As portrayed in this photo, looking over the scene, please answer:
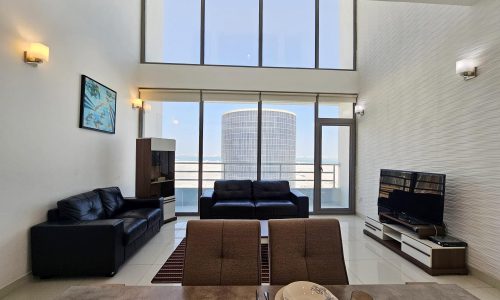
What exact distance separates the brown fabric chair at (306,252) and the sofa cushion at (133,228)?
2.17 meters

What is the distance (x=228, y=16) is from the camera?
18.8 feet

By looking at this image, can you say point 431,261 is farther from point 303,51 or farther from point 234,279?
point 303,51

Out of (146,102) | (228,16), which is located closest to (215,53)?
(228,16)

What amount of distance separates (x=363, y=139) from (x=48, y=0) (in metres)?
5.42

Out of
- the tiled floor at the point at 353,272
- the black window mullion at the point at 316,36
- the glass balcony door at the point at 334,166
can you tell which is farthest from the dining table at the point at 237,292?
the black window mullion at the point at 316,36

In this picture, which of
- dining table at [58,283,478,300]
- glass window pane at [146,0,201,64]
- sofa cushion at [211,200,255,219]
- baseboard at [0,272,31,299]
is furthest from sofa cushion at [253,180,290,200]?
dining table at [58,283,478,300]

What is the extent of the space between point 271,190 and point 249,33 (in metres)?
3.42

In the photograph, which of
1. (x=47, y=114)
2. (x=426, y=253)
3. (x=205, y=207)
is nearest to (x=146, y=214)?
(x=205, y=207)

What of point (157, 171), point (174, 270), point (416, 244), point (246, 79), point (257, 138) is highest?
point (246, 79)

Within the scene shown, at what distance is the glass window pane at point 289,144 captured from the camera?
5.70 metres

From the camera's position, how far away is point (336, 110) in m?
5.80

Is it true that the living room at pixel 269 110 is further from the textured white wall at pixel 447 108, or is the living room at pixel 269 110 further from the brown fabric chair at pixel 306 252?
the brown fabric chair at pixel 306 252

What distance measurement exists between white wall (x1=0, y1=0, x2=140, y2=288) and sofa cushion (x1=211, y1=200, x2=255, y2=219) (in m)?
1.81

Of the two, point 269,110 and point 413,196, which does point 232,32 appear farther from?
point 413,196
